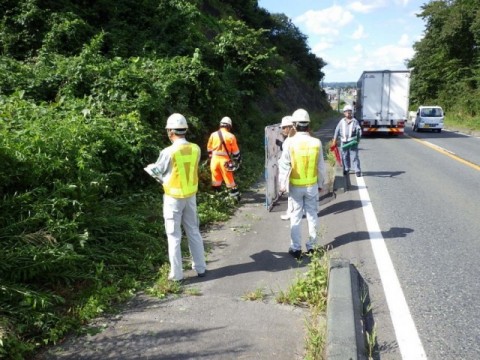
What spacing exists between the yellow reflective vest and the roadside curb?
52.0 inches

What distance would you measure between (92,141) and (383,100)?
1960 cm

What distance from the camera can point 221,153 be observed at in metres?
7.98

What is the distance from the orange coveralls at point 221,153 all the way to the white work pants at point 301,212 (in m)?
2.53

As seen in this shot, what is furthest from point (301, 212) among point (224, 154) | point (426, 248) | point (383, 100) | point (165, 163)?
point (383, 100)

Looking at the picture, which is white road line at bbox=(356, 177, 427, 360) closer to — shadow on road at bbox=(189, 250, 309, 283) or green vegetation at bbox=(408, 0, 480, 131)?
shadow on road at bbox=(189, 250, 309, 283)

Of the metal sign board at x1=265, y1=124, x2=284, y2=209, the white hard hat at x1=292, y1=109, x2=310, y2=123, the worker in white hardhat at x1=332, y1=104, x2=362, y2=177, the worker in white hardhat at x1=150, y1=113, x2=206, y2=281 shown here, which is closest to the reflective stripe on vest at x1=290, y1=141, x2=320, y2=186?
the white hard hat at x1=292, y1=109, x2=310, y2=123

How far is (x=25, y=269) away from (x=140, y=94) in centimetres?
489

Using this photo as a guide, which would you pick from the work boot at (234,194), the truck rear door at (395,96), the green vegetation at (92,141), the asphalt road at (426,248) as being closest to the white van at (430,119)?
the truck rear door at (395,96)

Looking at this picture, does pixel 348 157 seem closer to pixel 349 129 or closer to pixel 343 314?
pixel 349 129

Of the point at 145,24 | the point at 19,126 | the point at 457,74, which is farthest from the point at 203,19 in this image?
the point at 457,74

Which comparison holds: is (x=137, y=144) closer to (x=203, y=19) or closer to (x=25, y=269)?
(x=25, y=269)

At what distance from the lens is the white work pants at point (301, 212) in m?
5.52

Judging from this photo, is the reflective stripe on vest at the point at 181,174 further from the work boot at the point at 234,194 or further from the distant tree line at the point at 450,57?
the distant tree line at the point at 450,57

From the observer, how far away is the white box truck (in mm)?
22438
